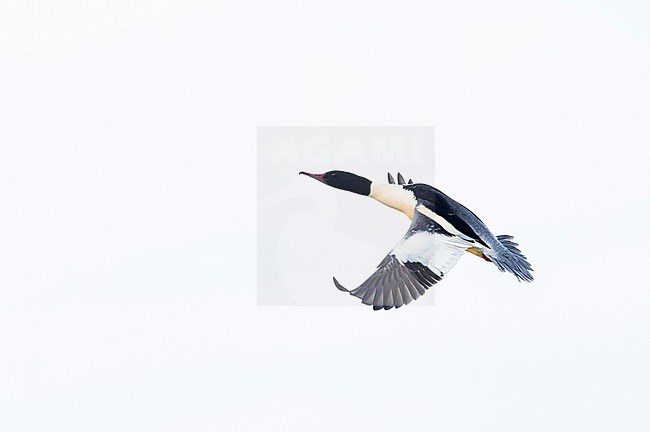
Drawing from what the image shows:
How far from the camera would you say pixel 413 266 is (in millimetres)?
21984

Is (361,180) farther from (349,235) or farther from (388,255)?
(388,255)

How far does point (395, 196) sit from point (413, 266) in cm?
226

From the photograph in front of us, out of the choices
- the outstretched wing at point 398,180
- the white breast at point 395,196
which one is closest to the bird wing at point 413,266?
the white breast at point 395,196

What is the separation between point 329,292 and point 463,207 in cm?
235

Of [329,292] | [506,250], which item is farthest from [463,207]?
[329,292]

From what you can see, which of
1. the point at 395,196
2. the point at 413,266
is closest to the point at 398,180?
the point at 395,196

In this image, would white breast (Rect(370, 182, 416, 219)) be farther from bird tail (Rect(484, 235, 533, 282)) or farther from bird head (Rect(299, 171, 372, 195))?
bird tail (Rect(484, 235, 533, 282))

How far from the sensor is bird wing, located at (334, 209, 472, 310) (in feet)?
70.4

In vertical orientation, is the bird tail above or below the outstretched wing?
below

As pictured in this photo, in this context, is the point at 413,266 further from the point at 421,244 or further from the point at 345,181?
the point at 345,181

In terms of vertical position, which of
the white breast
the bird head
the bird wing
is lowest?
the bird wing

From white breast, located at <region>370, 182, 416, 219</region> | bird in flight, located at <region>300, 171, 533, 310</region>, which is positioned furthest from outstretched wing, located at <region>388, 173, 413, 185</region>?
white breast, located at <region>370, 182, 416, 219</region>

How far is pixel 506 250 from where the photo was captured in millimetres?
23438

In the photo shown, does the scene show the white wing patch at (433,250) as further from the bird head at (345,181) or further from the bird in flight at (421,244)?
the bird head at (345,181)
